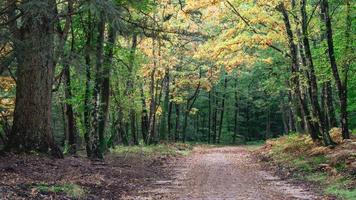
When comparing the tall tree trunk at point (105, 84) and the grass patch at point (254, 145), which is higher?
the tall tree trunk at point (105, 84)

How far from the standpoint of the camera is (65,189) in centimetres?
1027

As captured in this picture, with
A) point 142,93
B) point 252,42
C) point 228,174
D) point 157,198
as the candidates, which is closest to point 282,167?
point 228,174

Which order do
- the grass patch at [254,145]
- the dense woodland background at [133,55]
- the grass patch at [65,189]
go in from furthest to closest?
the grass patch at [254,145] → the dense woodland background at [133,55] → the grass patch at [65,189]

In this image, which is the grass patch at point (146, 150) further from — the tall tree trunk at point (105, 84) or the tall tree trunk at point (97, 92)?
the tall tree trunk at point (97, 92)

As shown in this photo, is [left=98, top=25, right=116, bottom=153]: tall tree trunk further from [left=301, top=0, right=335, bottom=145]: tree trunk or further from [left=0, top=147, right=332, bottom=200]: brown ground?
[left=301, top=0, right=335, bottom=145]: tree trunk

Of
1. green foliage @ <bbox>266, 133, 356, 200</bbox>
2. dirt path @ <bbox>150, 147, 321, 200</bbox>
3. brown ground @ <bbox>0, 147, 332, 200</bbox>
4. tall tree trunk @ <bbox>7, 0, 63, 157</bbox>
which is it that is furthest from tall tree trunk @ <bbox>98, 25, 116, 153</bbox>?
green foliage @ <bbox>266, 133, 356, 200</bbox>

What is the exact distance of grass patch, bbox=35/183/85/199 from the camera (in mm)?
9867

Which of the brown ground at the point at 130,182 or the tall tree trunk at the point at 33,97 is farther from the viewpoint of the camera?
the tall tree trunk at the point at 33,97

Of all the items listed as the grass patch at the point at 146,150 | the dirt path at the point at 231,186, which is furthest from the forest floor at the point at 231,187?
the grass patch at the point at 146,150

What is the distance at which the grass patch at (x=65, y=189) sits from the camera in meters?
9.87

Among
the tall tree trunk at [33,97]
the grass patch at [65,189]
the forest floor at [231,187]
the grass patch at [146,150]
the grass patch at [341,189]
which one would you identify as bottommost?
the forest floor at [231,187]

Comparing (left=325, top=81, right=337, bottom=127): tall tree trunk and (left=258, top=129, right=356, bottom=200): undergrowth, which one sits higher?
(left=325, top=81, right=337, bottom=127): tall tree trunk

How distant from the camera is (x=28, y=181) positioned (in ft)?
34.7

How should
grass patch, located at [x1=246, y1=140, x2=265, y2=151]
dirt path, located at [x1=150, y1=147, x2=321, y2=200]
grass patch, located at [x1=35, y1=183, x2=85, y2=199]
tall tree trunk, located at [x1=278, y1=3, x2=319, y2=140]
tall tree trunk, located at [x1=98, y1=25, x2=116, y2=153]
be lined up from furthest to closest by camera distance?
grass patch, located at [x1=246, y1=140, x2=265, y2=151]
tall tree trunk, located at [x1=278, y1=3, x2=319, y2=140]
tall tree trunk, located at [x1=98, y1=25, x2=116, y2=153]
dirt path, located at [x1=150, y1=147, x2=321, y2=200]
grass patch, located at [x1=35, y1=183, x2=85, y2=199]
